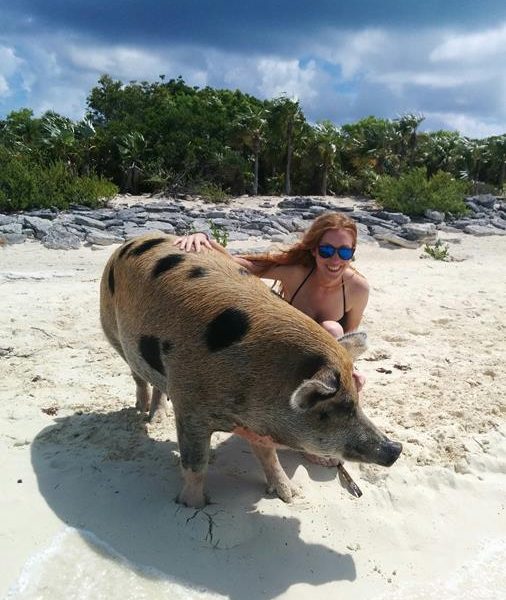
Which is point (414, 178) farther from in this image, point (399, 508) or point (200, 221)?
point (399, 508)

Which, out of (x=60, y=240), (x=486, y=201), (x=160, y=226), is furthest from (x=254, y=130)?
(x=60, y=240)

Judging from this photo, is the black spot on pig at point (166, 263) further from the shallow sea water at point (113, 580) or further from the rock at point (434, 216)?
the rock at point (434, 216)

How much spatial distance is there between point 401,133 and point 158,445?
106 feet

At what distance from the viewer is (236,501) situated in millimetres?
3477

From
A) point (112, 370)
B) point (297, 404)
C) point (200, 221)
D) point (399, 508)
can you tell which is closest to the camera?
point (297, 404)

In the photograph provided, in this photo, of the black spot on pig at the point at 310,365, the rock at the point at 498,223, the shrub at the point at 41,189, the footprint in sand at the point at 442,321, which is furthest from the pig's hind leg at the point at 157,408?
the rock at the point at 498,223

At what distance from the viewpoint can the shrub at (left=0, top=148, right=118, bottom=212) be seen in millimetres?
16984

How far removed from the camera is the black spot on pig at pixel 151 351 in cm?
331

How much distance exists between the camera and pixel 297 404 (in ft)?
9.14

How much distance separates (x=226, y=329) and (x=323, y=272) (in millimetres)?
1546

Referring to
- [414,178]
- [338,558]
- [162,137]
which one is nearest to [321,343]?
[338,558]

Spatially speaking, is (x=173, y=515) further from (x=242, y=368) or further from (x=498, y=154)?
(x=498, y=154)

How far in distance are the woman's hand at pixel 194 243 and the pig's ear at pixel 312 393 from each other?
1.35 meters

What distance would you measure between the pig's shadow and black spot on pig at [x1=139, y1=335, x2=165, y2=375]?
788 mm
